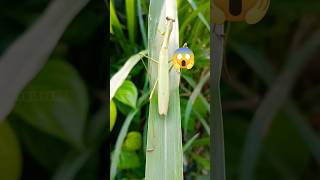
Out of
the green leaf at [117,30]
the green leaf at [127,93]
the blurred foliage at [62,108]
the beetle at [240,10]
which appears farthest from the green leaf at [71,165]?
the beetle at [240,10]

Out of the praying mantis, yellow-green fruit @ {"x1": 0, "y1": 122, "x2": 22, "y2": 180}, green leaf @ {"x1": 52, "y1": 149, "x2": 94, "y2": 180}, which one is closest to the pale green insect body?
the praying mantis

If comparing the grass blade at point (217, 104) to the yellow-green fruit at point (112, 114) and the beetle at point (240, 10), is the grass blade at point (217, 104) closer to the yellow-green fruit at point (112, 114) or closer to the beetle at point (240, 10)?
the beetle at point (240, 10)

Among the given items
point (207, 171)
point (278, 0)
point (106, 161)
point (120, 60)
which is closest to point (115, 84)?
point (120, 60)

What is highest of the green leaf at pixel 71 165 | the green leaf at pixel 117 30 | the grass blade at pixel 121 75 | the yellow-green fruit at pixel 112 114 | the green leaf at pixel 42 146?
the green leaf at pixel 117 30

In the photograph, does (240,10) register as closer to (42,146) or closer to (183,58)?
(183,58)

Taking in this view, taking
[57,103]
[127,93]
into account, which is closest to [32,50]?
[57,103]

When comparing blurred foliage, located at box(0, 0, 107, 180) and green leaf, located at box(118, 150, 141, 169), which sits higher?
blurred foliage, located at box(0, 0, 107, 180)

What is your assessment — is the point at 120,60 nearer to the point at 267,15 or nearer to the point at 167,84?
the point at 167,84

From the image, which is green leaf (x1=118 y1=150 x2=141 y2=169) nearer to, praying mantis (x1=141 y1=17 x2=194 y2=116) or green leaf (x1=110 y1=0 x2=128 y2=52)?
praying mantis (x1=141 y1=17 x2=194 y2=116)
